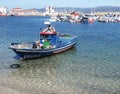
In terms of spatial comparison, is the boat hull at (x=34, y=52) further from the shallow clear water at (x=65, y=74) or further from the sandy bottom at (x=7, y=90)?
the sandy bottom at (x=7, y=90)

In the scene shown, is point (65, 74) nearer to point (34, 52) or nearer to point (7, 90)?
point (34, 52)

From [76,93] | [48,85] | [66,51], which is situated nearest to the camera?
[76,93]

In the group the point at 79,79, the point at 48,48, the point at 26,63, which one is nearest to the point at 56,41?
the point at 48,48

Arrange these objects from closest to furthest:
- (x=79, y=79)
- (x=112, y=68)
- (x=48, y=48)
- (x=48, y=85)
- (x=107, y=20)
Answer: (x=48, y=85), (x=79, y=79), (x=112, y=68), (x=48, y=48), (x=107, y=20)

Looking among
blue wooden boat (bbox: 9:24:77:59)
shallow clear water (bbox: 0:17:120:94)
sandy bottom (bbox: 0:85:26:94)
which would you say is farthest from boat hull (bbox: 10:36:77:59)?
sandy bottom (bbox: 0:85:26:94)

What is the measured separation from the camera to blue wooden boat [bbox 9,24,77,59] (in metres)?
31.3

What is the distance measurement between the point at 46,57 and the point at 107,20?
101 meters

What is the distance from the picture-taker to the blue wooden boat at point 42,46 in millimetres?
31266

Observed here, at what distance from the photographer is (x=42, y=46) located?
3344 centimetres

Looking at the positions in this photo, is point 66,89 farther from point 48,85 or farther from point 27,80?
point 27,80

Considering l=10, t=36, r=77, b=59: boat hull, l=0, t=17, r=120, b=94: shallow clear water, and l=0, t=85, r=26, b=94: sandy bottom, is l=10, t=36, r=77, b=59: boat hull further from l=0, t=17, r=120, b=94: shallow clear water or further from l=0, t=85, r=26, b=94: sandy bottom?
l=0, t=85, r=26, b=94: sandy bottom

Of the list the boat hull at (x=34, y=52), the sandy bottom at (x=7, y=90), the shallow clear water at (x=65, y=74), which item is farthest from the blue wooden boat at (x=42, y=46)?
the sandy bottom at (x=7, y=90)

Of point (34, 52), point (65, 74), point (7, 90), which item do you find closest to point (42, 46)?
point (34, 52)

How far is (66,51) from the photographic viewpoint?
124 ft
